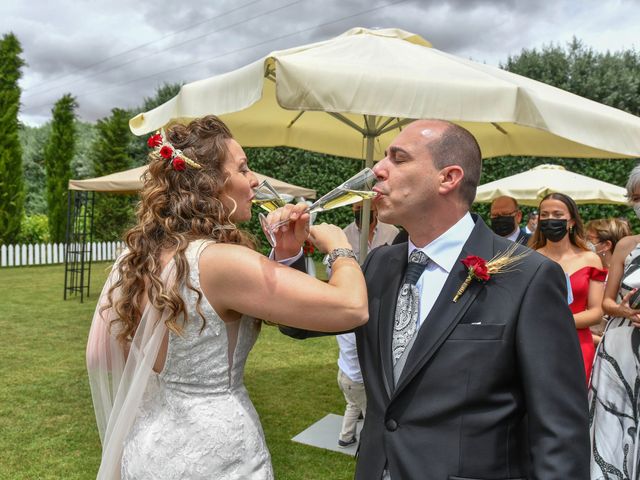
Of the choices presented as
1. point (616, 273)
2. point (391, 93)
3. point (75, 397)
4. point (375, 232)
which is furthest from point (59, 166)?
point (616, 273)

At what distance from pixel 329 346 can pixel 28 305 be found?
723cm

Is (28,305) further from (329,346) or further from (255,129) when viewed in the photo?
(255,129)

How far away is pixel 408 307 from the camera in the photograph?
183cm

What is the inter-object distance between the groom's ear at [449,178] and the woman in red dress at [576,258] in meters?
2.83

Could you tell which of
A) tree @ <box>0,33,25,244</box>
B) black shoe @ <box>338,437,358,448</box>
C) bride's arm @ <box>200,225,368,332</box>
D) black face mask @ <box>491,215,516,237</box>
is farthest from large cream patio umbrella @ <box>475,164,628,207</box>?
tree @ <box>0,33,25,244</box>

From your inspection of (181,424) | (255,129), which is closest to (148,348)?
(181,424)

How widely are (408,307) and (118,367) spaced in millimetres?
1252

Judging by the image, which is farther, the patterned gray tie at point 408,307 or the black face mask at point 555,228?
the black face mask at point 555,228

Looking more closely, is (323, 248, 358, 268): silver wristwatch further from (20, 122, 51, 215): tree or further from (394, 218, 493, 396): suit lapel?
(20, 122, 51, 215): tree

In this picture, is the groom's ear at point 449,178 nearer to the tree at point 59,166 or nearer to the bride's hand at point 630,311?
the bride's hand at point 630,311

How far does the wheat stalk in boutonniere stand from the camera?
166 centimetres

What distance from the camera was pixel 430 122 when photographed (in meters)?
1.91

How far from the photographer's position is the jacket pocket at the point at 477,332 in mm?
1616

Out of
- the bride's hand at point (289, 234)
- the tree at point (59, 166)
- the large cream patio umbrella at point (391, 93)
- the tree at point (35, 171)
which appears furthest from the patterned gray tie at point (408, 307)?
the tree at point (35, 171)
